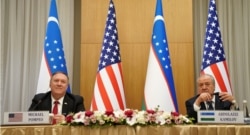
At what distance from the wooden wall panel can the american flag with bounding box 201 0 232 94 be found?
0.34 m

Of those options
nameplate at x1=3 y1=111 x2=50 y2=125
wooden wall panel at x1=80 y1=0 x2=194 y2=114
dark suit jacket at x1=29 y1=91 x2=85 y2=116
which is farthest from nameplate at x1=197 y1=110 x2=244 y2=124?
wooden wall panel at x1=80 y1=0 x2=194 y2=114

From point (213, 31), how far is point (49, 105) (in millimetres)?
2402

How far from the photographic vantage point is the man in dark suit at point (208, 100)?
3.30 meters

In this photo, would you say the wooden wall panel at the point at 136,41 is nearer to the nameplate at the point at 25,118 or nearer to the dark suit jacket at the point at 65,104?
the dark suit jacket at the point at 65,104

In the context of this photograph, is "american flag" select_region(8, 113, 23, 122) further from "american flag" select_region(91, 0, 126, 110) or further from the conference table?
"american flag" select_region(91, 0, 126, 110)

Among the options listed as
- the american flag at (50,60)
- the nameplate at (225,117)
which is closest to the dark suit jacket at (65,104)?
the american flag at (50,60)

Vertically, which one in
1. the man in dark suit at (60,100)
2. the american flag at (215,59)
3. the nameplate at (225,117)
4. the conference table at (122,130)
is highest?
the american flag at (215,59)

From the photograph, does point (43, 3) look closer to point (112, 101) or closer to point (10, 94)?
point (10, 94)

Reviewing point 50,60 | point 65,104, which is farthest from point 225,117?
point 50,60

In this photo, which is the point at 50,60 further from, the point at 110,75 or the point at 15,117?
the point at 15,117

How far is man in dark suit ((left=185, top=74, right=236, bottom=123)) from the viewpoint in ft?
10.8

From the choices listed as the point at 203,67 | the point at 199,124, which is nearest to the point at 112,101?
the point at 203,67

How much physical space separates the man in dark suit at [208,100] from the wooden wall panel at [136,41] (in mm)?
1184

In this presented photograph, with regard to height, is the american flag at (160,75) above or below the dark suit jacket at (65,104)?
above
